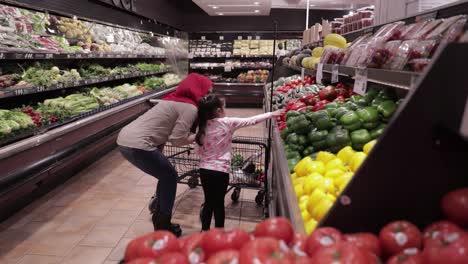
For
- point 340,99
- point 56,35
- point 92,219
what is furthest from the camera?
point 56,35

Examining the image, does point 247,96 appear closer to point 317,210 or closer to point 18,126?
point 18,126

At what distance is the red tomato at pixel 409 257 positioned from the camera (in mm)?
876

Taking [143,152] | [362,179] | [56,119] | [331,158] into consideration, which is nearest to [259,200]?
[143,152]

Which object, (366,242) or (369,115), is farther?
(369,115)

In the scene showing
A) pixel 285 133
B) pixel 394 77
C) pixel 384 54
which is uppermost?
pixel 384 54

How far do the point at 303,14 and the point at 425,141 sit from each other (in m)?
11.4

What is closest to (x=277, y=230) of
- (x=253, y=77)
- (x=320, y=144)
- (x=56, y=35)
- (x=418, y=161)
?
(x=418, y=161)

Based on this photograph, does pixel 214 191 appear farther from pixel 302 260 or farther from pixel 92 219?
pixel 302 260

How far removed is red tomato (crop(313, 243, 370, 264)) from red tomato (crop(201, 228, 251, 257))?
19 centimetres

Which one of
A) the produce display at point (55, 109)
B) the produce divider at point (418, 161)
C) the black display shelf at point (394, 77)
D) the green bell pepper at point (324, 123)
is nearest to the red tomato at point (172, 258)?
the produce divider at point (418, 161)

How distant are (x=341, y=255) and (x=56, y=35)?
5.21 m

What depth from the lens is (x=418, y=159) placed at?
1.01 meters

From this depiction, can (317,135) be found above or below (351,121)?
below

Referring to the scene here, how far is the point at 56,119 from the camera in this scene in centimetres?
427
